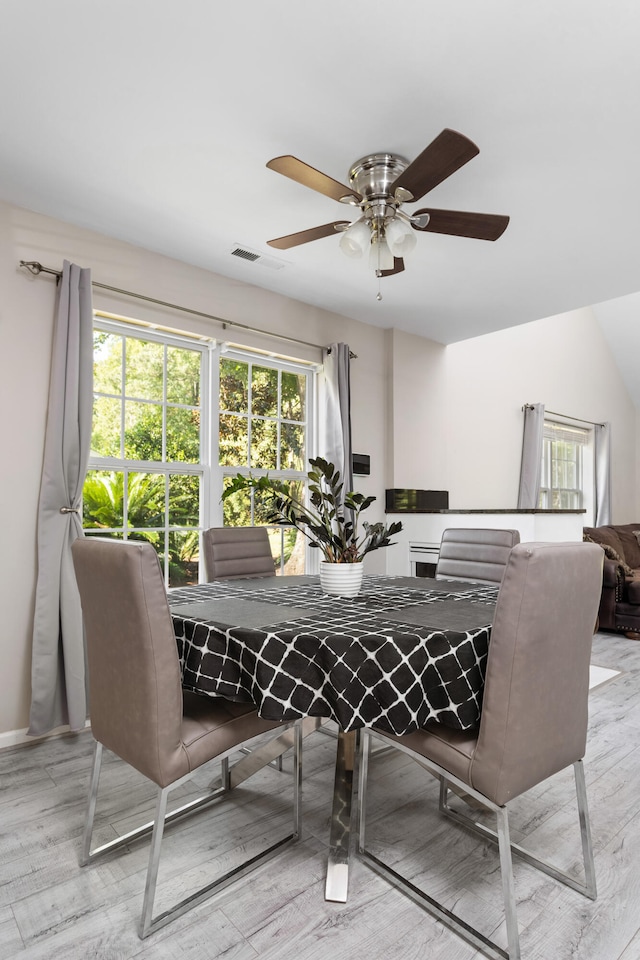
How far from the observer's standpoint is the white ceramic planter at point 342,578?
2.14m

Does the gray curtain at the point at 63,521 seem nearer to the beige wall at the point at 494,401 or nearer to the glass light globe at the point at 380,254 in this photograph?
the glass light globe at the point at 380,254

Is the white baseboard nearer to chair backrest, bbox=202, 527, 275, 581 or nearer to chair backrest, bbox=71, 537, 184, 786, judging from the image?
chair backrest, bbox=202, 527, 275, 581

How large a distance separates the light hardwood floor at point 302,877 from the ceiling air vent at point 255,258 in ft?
8.74

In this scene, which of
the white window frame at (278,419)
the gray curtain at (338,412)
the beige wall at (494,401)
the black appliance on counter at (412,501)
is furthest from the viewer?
the beige wall at (494,401)

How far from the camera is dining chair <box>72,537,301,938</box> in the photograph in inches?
57.5

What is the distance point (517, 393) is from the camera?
6.27 m

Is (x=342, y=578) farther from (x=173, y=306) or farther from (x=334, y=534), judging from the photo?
(x=173, y=306)

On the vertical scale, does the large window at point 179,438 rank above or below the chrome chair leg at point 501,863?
above

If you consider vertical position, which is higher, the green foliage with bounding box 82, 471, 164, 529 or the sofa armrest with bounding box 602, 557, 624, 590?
the green foliage with bounding box 82, 471, 164, 529

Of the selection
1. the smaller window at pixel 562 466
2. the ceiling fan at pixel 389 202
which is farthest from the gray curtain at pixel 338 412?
the smaller window at pixel 562 466

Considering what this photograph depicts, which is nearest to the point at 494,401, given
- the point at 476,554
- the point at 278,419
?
the point at 278,419

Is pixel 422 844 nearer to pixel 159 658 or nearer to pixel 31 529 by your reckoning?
pixel 159 658

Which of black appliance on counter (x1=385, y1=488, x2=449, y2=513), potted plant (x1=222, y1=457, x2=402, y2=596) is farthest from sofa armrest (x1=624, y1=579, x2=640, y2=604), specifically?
potted plant (x1=222, y1=457, x2=402, y2=596)

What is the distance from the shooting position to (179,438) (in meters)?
3.54
